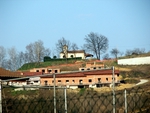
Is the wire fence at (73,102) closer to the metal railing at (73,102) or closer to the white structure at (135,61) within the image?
the metal railing at (73,102)

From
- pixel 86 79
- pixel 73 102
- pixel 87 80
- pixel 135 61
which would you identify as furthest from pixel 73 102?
pixel 135 61

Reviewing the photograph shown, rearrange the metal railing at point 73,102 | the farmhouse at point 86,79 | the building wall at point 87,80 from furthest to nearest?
the building wall at point 87,80 < the farmhouse at point 86,79 < the metal railing at point 73,102

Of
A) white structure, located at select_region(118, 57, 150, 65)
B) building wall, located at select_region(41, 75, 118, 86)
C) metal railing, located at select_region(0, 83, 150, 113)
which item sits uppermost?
white structure, located at select_region(118, 57, 150, 65)

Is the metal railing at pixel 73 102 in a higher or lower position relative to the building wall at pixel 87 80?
higher

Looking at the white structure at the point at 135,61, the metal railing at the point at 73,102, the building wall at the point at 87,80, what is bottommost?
the building wall at the point at 87,80

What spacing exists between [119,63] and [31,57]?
67.6 feet

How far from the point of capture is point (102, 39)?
59.7 meters

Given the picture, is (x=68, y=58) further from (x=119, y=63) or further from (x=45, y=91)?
(x=45, y=91)

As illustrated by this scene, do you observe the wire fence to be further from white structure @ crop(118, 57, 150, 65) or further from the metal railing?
white structure @ crop(118, 57, 150, 65)

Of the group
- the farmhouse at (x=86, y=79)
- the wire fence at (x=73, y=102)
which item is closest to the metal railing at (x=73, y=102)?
the wire fence at (x=73, y=102)

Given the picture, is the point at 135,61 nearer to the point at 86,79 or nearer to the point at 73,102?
the point at 86,79

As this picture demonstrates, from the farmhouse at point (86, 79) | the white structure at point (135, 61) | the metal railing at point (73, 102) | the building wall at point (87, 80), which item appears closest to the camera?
the metal railing at point (73, 102)

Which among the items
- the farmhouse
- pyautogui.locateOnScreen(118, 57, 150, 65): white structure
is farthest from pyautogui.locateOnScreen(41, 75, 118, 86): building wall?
pyautogui.locateOnScreen(118, 57, 150, 65): white structure

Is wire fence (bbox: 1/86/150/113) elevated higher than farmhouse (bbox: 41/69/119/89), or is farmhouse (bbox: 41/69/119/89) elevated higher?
wire fence (bbox: 1/86/150/113)
